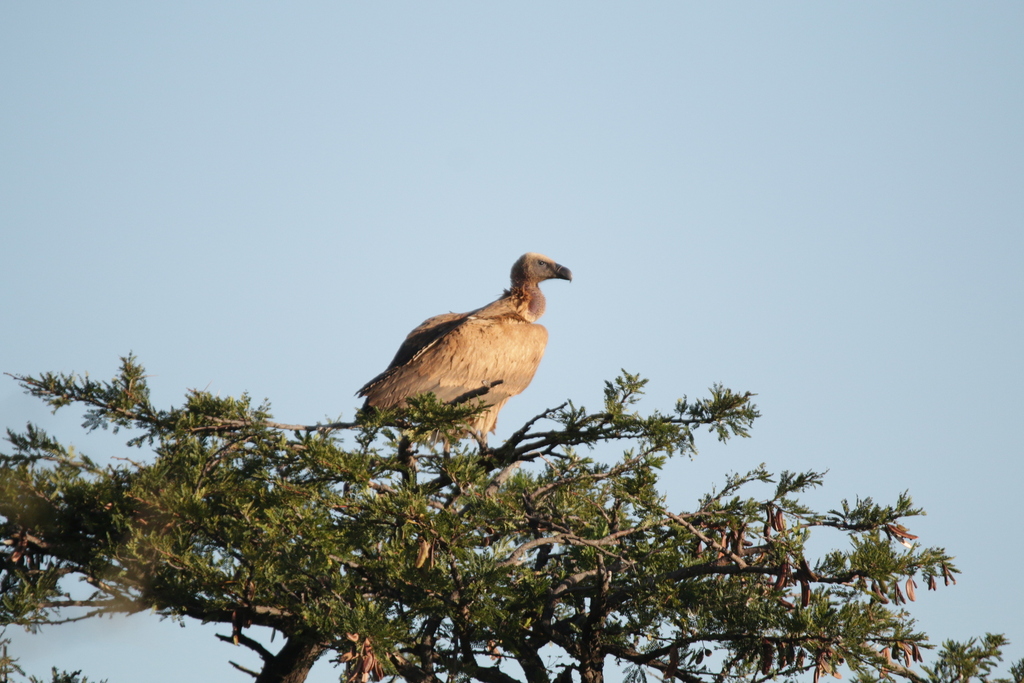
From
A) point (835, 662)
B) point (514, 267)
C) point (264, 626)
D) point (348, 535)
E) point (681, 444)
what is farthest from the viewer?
point (514, 267)

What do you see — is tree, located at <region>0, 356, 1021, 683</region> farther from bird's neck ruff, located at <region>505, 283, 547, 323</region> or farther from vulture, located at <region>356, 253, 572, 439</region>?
bird's neck ruff, located at <region>505, 283, 547, 323</region>

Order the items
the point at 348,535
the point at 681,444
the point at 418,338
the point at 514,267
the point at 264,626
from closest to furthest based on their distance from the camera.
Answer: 1. the point at 348,535
2. the point at 264,626
3. the point at 681,444
4. the point at 418,338
5. the point at 514,267

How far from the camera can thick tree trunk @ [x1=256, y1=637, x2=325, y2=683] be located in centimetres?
652

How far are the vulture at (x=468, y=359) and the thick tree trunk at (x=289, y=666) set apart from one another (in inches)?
93.5

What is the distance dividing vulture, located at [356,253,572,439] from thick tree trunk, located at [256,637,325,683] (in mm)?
2376

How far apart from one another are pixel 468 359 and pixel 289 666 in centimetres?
366

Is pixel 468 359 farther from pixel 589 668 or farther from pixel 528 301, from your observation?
pixel 589 668

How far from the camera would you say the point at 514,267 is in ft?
38.2

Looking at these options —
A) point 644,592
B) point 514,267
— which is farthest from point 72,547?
point 514,267

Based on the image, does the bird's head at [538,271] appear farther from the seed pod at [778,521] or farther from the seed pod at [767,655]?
the seed pod at [767,655]

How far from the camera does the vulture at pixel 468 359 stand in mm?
8875

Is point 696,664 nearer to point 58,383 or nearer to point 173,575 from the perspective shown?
point 173,575

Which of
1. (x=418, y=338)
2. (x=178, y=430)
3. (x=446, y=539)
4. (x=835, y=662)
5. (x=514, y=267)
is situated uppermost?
(x=514, y=267)

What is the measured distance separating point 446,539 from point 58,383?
2.95m
